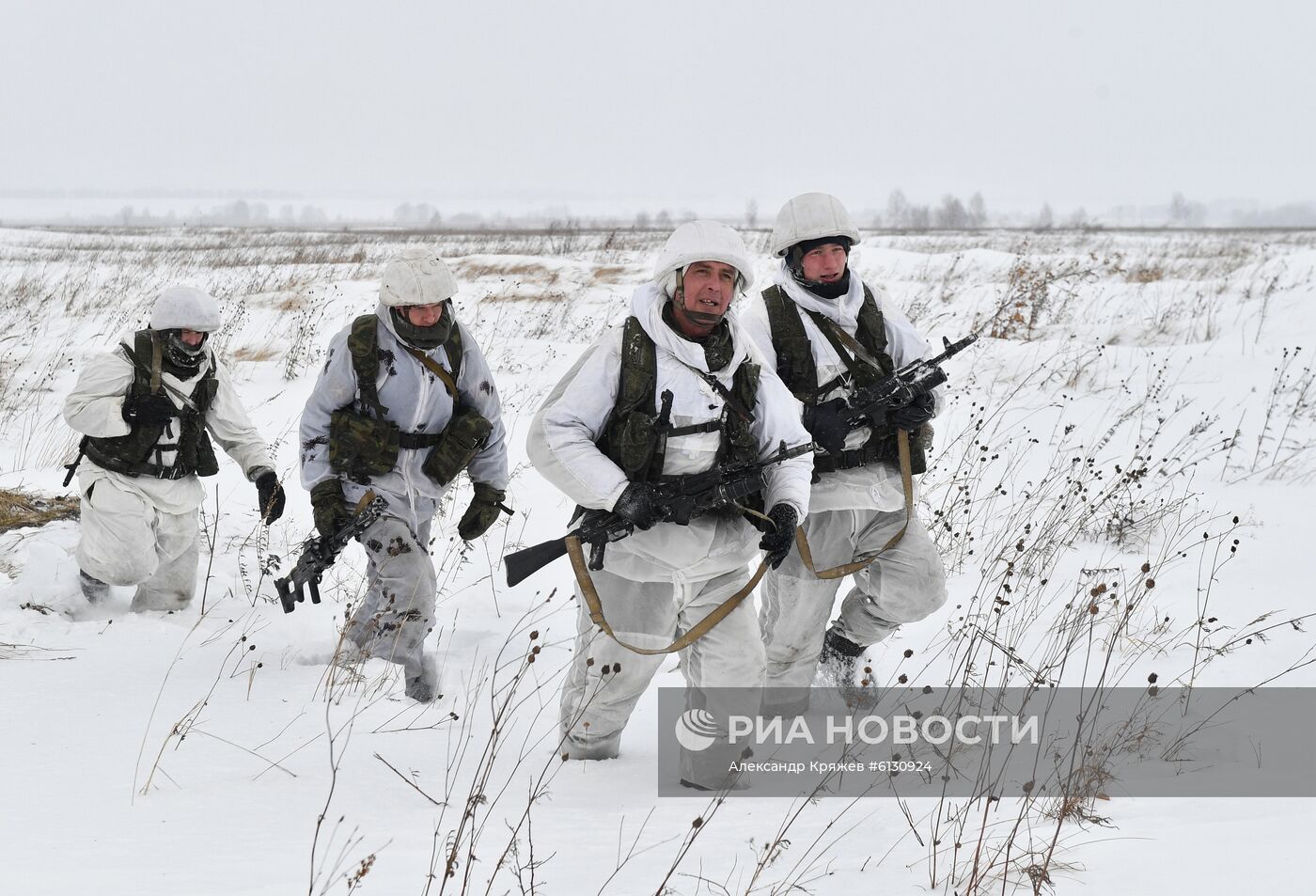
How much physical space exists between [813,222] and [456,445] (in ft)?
5.49

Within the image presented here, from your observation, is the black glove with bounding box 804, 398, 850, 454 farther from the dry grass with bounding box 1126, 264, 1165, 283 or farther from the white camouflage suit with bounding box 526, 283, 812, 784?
the dry grass with bounding box 1126, 264, 1165, 283

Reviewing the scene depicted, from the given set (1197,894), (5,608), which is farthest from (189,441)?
(1197,894)

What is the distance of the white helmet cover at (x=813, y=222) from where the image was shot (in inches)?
141

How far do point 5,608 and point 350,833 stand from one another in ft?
9.87

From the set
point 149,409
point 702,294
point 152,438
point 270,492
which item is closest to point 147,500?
point 152,438

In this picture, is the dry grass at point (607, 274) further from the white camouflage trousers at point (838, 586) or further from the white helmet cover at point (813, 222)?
the white camouflage trousers at point (838, 586)

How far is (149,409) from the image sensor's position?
431 centimetres

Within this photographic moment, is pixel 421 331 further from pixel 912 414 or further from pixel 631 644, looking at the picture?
pixel 912 414

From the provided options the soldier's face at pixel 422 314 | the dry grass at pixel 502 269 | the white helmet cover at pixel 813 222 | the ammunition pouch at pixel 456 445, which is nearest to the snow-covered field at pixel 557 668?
the ammunition pouch at pixel 456 445

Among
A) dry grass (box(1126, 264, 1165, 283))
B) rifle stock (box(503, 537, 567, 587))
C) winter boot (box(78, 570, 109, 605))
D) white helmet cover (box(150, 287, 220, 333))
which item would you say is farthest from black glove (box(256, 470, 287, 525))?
dry grass (box(1126, 264, 1165, 283))

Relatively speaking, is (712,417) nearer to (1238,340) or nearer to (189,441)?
(189,441)

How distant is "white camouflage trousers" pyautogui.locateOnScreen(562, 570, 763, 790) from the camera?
3170 mm

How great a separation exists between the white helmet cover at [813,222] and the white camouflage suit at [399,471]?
1355 mm

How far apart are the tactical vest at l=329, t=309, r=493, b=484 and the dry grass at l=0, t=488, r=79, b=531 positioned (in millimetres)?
2937
